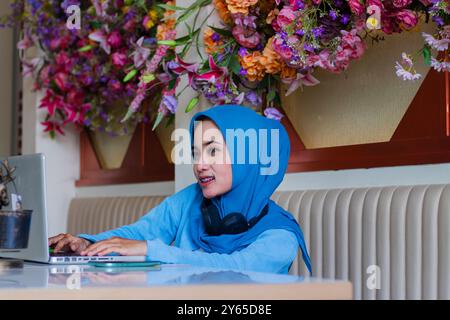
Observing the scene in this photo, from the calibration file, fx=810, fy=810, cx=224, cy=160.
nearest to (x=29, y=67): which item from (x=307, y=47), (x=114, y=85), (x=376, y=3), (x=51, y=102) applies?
(x=51, y=102)

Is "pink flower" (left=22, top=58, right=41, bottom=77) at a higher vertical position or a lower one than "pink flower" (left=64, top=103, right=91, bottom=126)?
higher

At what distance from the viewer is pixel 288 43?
2561mm

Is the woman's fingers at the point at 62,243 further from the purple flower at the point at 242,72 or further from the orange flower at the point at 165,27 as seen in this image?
the orange flower at the point at 165,27

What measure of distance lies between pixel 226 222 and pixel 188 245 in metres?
0.23

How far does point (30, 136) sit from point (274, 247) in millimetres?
3130

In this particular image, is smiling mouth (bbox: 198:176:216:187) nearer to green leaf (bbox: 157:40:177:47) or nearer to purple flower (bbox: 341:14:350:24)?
purple flower (bbox: 341:14:350:24)

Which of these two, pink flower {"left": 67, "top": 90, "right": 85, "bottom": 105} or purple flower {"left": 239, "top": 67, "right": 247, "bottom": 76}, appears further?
pink flower {"left": 67, "top": 90, "right": 85, "bottom": 105}

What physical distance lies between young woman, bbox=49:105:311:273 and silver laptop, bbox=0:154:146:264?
0.29 meters

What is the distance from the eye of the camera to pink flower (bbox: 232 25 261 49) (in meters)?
2.82

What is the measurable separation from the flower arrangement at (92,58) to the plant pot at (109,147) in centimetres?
12

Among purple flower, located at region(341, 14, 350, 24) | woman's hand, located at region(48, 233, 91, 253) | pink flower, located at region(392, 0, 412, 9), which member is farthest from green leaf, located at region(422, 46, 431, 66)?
woman's hand, located at region(48, 233, 91, 253)

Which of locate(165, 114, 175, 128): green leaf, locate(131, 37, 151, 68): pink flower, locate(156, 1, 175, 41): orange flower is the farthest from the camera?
locate(165, 114, 175, 128): green leaf

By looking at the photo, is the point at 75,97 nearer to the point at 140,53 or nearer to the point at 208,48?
the point at 140,53

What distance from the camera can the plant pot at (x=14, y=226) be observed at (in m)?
1.88
